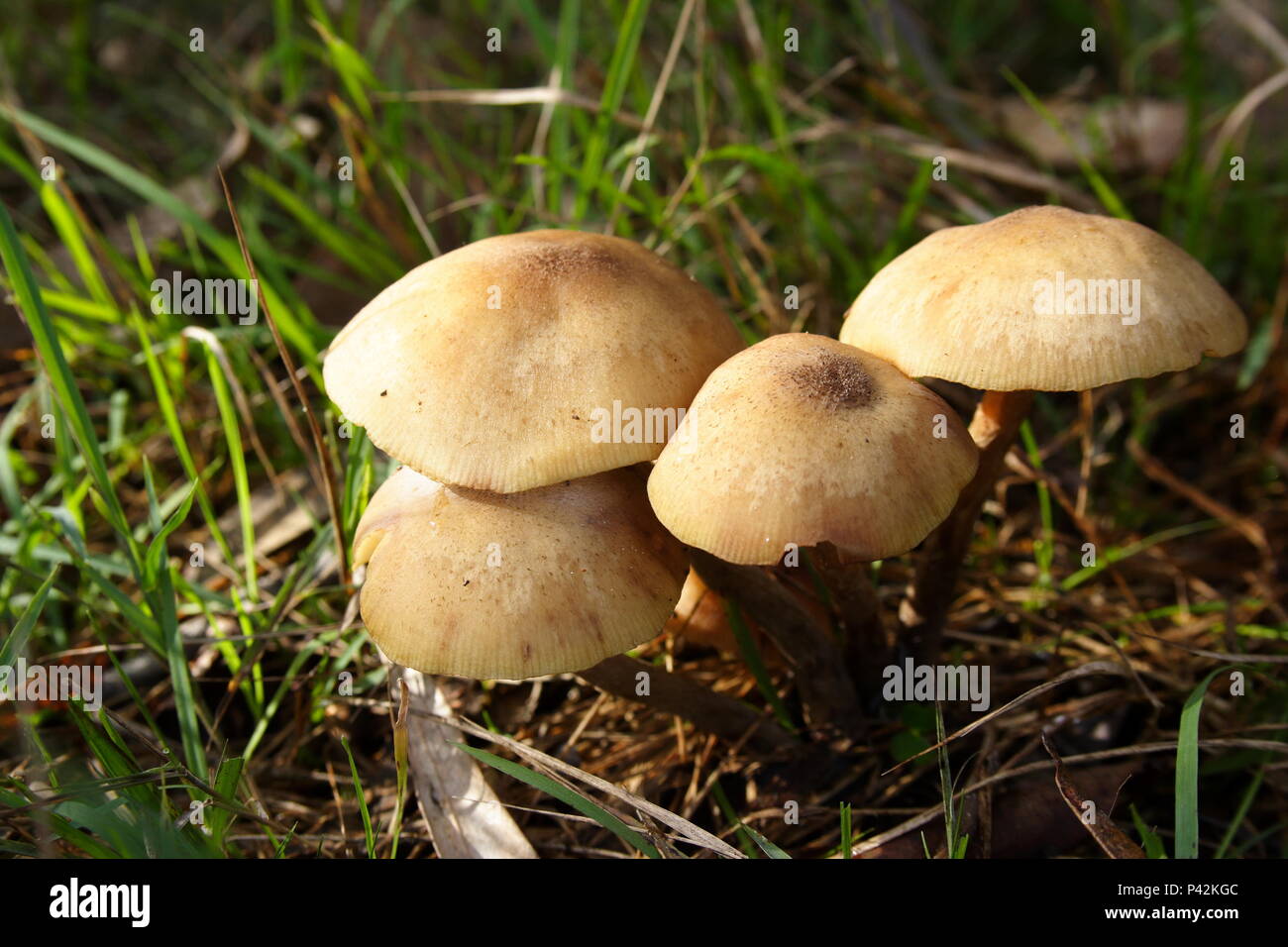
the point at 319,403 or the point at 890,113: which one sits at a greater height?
the point at 890,113

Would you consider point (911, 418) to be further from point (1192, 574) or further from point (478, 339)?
point (1192, 574)
